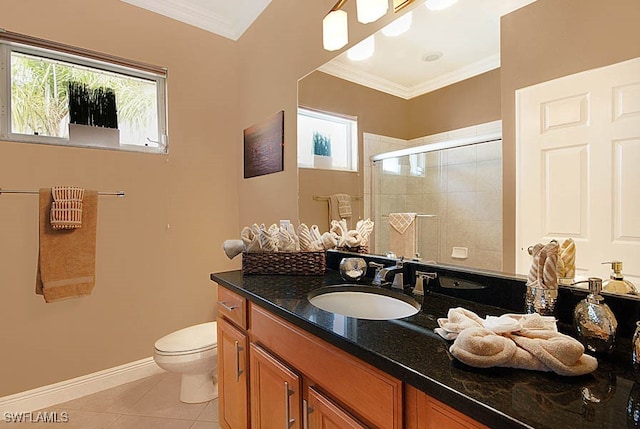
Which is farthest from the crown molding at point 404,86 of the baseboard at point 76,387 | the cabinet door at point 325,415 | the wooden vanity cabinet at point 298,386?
the baseboard at point 76,387

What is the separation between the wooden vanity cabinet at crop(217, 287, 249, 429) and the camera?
1.36 metres

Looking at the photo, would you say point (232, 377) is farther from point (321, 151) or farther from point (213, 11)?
point (213, 11)

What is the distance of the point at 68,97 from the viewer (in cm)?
221

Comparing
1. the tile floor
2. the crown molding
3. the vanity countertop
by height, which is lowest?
the tile floor

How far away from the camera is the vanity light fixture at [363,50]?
1.61 metres

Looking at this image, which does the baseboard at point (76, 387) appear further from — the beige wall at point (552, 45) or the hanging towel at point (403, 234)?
the beige wall at point (552, 45)

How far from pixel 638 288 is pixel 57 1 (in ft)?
10.6

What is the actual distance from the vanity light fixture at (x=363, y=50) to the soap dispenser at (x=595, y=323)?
138cm

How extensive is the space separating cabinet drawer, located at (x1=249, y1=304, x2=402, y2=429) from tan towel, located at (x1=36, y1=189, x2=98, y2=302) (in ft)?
5.15

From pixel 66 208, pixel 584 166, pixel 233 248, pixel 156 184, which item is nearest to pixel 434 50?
pixel 584 166

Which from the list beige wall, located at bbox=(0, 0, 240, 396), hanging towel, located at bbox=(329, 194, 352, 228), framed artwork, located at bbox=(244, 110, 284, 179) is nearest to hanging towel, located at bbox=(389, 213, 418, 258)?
hanging towel, located at bbox=(329, 194, 352, 228)

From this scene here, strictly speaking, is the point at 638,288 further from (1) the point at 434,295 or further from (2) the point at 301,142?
(2) the point at 301,142

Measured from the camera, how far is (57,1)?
2070 millimetres

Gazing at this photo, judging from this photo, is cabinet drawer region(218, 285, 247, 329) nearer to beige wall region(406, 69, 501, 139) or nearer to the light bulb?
beige wall region(406, 69, 501, 139)
